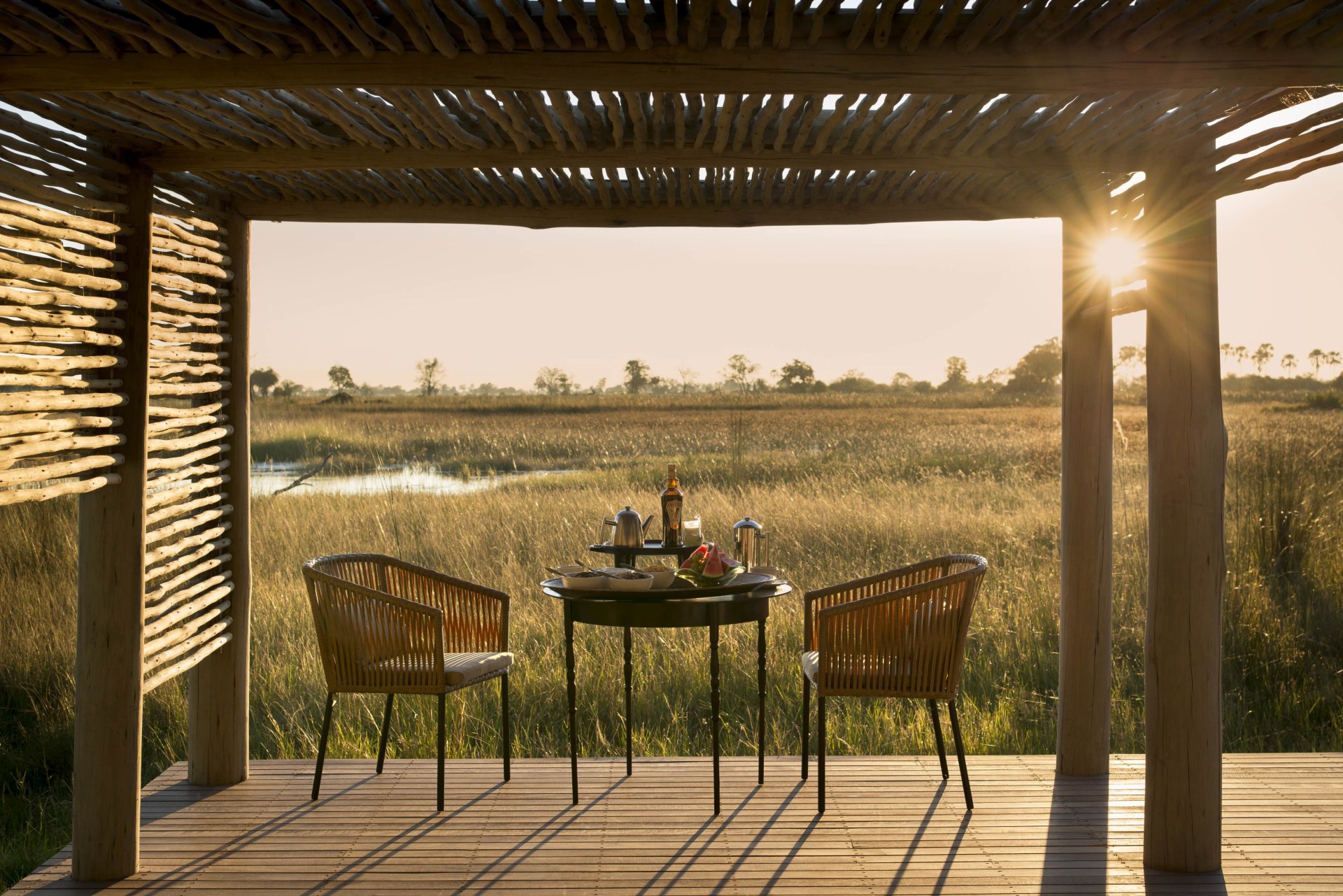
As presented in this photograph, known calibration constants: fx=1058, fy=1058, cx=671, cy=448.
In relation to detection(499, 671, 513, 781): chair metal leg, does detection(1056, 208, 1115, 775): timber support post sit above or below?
above

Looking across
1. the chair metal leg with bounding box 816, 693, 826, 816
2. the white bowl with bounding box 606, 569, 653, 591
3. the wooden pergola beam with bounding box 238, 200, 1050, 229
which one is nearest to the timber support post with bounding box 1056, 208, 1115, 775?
the wooden pergola beam with bounding box 238, 200, 1050, 229

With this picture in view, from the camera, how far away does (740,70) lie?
264 cm

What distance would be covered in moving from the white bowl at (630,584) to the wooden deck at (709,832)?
32.0 inches

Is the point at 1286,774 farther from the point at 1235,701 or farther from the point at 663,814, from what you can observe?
the point at 663,814

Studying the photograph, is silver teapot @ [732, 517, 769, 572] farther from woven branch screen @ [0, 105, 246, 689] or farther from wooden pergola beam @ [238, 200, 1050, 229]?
woven branch screen @ [0, 105, 246, 689]

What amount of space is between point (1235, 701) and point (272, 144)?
18.6 feet

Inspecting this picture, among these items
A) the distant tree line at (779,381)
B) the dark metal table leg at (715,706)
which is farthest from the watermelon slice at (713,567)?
the distant tree line at (779,381)

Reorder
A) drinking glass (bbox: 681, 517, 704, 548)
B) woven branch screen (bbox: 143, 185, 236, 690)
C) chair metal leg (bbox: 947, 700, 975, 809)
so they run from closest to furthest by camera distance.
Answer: woven branch screen (bbox: 143, 185, 236, 690), chair metal leg (bbox: 947, 700, 975, 809), drinking glass (bbox: 681, 517, 704, 548)

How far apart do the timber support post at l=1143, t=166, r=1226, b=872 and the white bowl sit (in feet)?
5.36

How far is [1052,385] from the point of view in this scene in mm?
34188

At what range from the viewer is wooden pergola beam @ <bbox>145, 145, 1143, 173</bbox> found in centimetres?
339

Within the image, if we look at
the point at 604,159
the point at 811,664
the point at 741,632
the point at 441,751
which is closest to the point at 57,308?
the point at 604,159

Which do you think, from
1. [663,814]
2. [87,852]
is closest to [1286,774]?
[663,814]

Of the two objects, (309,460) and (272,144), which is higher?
(272,144)
